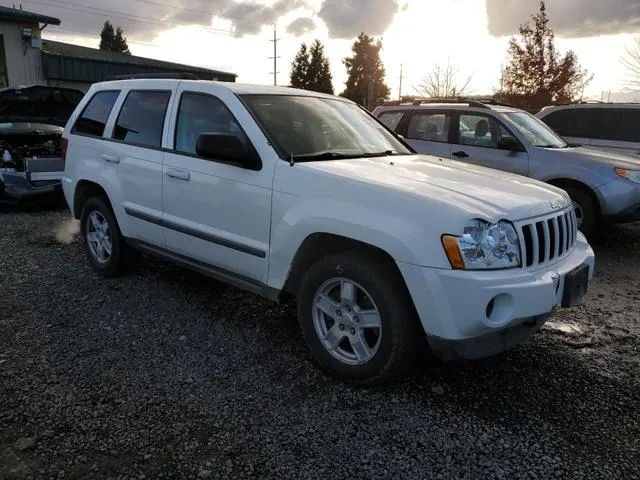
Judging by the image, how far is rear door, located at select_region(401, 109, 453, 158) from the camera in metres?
7.82

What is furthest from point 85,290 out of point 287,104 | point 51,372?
point 287,104

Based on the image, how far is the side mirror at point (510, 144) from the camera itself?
7.16m

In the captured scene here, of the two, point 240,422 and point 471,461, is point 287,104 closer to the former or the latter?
point 240,422

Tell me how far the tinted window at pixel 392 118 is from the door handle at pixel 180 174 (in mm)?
4884

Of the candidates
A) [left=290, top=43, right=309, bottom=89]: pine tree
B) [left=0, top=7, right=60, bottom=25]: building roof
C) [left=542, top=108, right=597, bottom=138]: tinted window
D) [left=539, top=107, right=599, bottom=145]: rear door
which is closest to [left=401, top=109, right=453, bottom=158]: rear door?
[left=539, top=107, right=599, bottom=145]: rear door

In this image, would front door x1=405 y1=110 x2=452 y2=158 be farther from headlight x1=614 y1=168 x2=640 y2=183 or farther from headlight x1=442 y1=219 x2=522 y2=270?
headlight x1=442 y1=219 x2=522 y2=270

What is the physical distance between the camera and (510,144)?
7172 millimetres

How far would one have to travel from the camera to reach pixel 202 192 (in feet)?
12.8

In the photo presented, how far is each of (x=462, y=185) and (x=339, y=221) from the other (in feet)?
2.69

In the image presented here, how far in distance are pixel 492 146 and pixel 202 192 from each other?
16.0ft

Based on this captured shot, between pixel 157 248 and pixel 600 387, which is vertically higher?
pixel 157 248

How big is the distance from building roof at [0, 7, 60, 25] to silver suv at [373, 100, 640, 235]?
14.1 meters

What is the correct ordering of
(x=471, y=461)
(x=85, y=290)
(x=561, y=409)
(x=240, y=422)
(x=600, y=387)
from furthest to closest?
(x=85, y=290) → (x=600, y=387) → (x=561, y=409) → (x=240, y=422) → (x=471, y=461)

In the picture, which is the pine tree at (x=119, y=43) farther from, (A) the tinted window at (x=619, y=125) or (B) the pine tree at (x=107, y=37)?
(A) the tinted window at (x=619, y=125)
